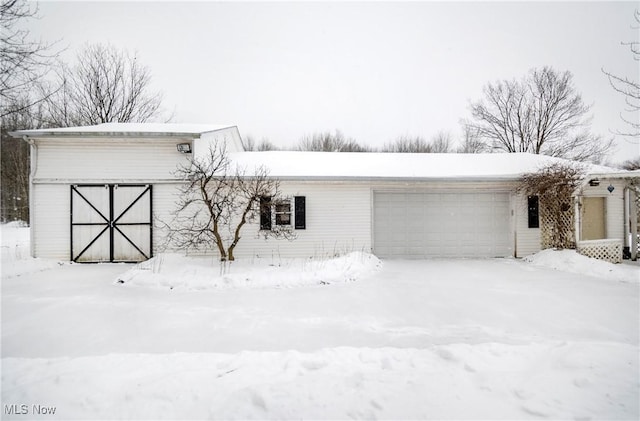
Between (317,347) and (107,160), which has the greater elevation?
(107,160)

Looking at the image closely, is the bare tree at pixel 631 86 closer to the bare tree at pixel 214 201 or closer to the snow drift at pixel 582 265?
the snow drift at pixel 582 265

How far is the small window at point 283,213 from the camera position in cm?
980

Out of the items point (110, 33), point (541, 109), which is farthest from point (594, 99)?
point (110, 33)

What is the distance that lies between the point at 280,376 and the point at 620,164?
50.4 metres

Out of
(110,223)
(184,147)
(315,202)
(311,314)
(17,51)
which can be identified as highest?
(17,51)

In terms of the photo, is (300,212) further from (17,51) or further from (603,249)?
(603,249)

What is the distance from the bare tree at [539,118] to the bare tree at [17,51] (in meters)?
26.7

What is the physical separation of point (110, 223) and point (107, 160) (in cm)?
199

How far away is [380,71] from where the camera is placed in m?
31.5

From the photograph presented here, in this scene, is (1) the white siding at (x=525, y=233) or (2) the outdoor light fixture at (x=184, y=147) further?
(1) the white siding at (x=525, y=233)

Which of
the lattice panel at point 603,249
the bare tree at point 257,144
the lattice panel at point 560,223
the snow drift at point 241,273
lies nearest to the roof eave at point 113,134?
the snow drift at point 241,273

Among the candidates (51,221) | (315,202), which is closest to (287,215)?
(315,202)

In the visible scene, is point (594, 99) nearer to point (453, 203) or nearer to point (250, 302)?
point (453, 203)

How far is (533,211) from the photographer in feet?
33.5
